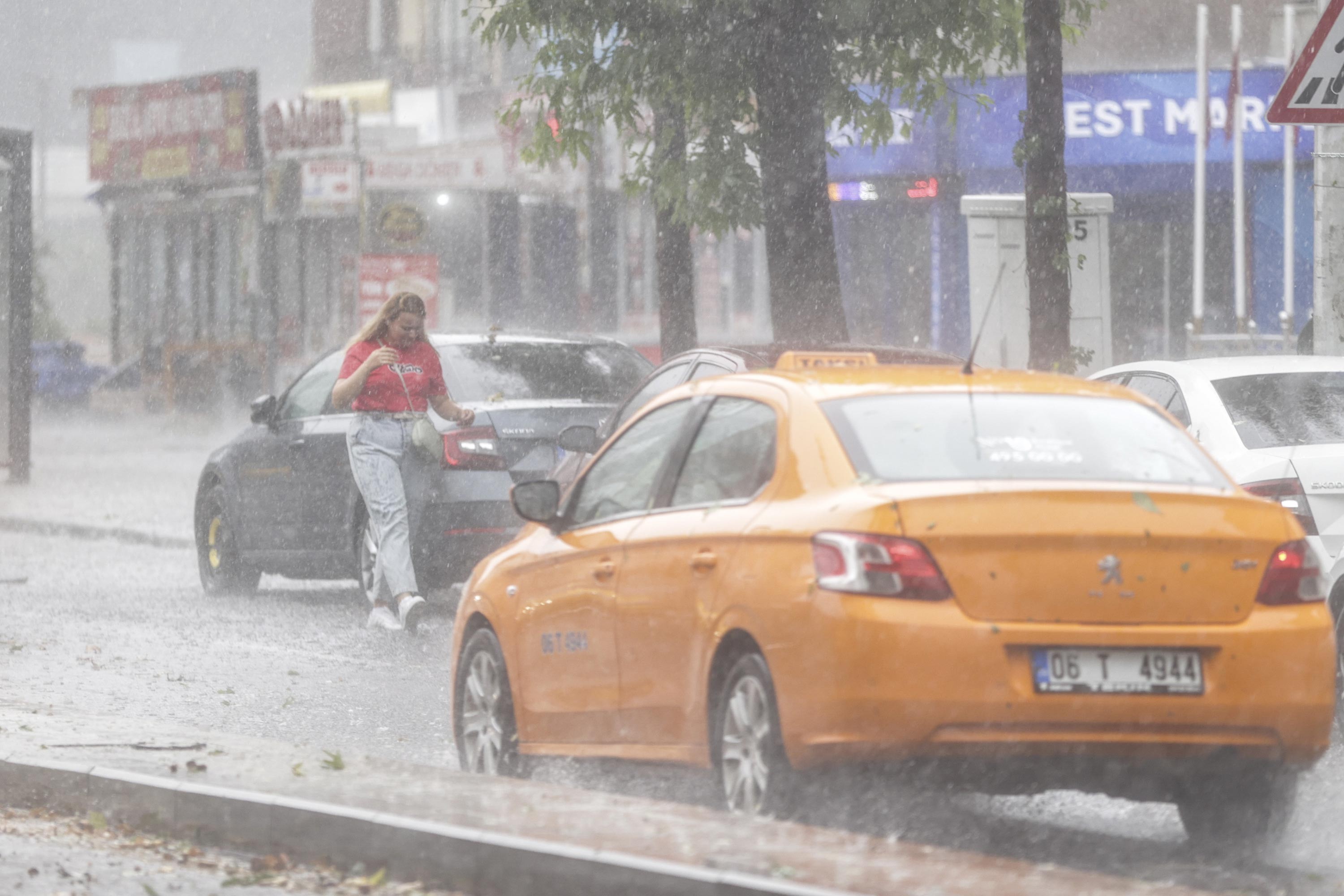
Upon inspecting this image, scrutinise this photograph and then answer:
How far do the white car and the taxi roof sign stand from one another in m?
1.78

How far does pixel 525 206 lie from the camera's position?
4484cm

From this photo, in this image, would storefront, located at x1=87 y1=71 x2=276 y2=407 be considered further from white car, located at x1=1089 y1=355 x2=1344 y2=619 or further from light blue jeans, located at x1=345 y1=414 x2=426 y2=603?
white car, located at x1=1089 y1=355 x2=1344 y2=619

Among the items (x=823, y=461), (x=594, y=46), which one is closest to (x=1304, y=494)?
(x=823, y=461)

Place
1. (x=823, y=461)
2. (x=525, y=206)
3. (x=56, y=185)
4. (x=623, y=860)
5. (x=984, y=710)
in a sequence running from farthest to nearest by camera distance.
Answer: (x=56, y=185)
(x=525, y=206)
(x=823, y=461)
(x=984, y=710)
(x=623, y=860)

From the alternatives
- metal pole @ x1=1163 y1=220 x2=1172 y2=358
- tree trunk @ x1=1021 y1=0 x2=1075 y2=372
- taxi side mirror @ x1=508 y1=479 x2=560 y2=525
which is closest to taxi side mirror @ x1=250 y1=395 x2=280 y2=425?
tree trunk @ x1=1021 y1=0 x2=1075 y2=372

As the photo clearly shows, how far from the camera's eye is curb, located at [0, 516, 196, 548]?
771 inches

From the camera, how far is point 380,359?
492 inches

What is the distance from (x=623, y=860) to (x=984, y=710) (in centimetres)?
107

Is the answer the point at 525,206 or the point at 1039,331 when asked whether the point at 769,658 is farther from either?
the point at 525,206

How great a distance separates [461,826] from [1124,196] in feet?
89.8

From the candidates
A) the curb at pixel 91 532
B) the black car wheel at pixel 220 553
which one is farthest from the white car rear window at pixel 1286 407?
the curb at pixel 91 532

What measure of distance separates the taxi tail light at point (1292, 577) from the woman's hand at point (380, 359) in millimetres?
7143

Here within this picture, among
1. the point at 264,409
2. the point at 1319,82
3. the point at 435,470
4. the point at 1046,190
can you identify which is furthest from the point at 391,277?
the point at 1319,82

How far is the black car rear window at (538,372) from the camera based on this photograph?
13.2m
